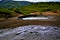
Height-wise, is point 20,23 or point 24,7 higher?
Result: point 24,7

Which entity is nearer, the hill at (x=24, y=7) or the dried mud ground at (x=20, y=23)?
the dried mud ground at (x=20, y=23)

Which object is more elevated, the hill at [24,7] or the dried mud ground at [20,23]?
the hill at [24,7]

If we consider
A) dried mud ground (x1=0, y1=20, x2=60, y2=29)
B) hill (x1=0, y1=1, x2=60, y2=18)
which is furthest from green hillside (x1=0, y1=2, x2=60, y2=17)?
dried mud ground (x1=0, y1=20, x2=60, y2=29)

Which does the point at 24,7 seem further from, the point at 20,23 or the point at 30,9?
the point at 20,23

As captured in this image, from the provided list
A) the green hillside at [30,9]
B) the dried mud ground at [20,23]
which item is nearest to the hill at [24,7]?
the green hillside at [30,9]

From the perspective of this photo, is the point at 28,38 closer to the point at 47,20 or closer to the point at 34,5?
the point at 47,20

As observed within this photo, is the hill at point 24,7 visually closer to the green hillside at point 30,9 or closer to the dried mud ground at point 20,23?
the green hillside at point 30,9

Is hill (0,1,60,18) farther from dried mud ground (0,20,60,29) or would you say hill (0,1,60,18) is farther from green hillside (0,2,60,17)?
dried mud ground (0,20,60,29)

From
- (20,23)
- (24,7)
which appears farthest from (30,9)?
(20,23)

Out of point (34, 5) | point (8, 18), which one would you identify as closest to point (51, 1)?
point (34, 5)

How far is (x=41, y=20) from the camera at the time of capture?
18.7ft

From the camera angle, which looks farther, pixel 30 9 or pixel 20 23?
pixel 30 9

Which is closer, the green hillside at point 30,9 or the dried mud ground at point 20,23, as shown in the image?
the dried mud ground at point 20,23

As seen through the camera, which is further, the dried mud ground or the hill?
the hill
